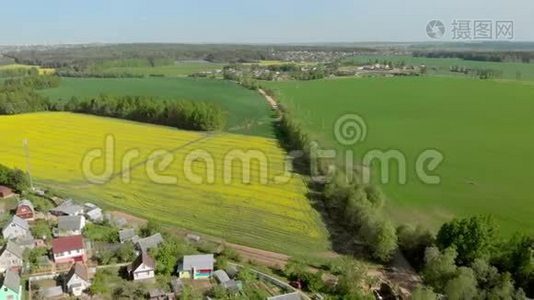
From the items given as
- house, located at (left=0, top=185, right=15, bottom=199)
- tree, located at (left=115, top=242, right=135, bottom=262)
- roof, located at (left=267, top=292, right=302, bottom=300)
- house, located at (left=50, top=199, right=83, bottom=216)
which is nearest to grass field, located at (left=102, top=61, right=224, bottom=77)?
house, located at (left=0, top=185, right=15, bottom=199)

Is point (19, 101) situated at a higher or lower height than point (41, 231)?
higher

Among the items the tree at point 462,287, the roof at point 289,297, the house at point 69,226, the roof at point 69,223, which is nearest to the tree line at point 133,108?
the roof at point 69,223

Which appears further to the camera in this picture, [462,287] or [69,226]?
[69,226]

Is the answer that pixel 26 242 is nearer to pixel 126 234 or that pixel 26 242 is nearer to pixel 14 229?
pixel 14 229

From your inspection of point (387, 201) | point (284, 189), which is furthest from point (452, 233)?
point (284, 189)

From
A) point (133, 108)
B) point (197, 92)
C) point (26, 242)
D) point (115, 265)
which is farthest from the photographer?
point (197, 92)

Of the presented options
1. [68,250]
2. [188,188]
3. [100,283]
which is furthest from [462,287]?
[188,188]

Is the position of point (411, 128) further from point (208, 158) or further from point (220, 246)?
point (220, 246)

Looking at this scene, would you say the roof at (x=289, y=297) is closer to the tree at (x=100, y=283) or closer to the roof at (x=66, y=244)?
the tree at (x=100, y=283)
